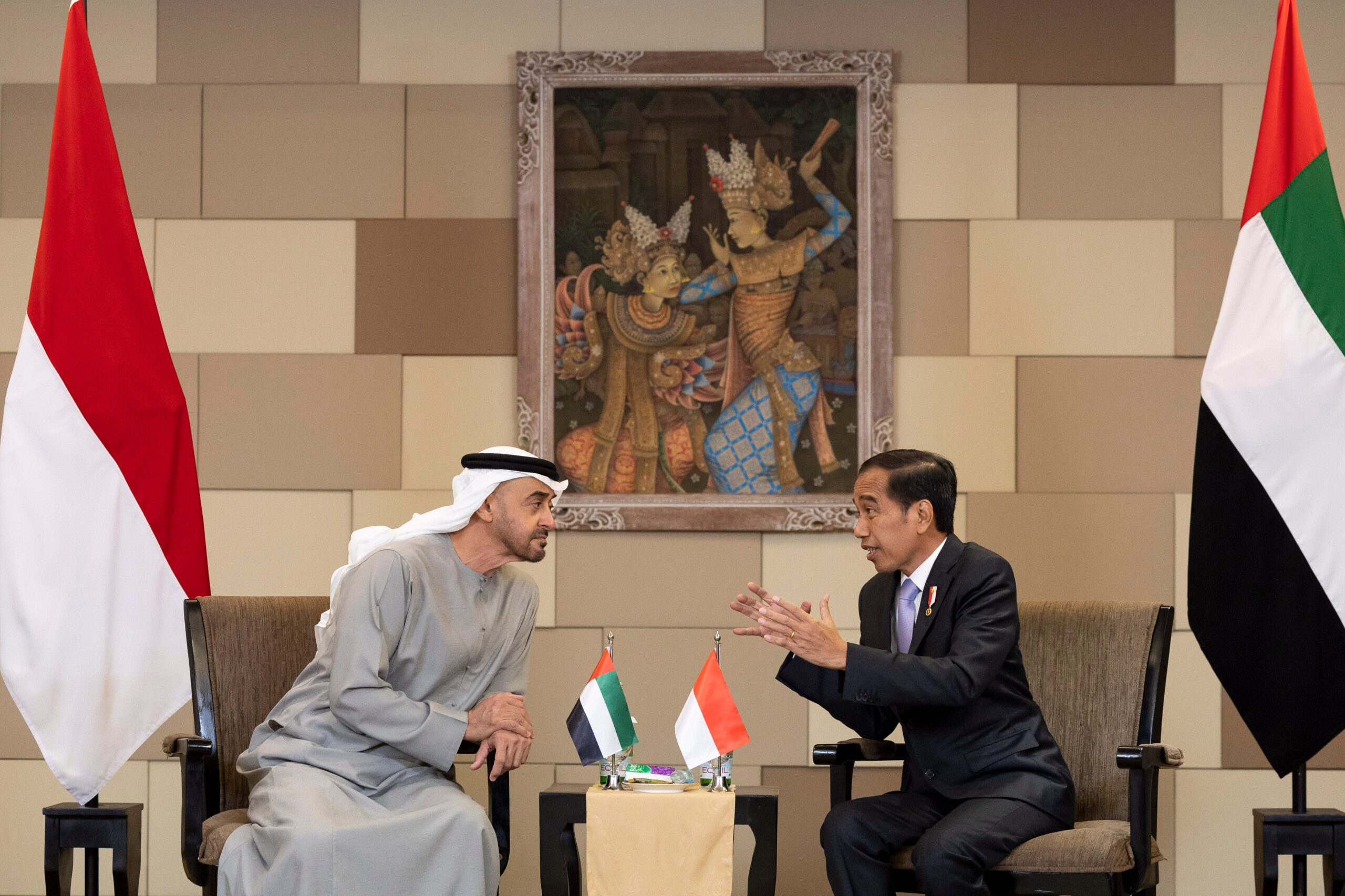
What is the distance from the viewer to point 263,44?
171 inches

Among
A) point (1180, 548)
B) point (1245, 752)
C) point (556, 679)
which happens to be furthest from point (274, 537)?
point (1245, 752)

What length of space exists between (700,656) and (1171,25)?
2.80 metres

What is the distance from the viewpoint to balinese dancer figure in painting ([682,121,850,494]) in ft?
13.8

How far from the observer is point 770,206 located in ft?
13.9

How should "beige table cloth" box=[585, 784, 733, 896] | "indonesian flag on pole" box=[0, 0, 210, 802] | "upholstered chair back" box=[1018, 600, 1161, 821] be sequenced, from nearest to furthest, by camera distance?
"beige table cloth" box=[585, 784, 733, 896]
"indonesian flag on pole" box=[0, 0, 210, 802]
"upholstered chair back" box=[1018, 600, 1161, 821]

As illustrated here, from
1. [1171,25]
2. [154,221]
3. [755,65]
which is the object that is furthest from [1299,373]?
[154,221]

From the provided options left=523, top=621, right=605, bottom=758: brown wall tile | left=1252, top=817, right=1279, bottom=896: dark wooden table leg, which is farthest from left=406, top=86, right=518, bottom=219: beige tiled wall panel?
left=1252, top=817, right=1279, bottom=896: dark wooden table leg

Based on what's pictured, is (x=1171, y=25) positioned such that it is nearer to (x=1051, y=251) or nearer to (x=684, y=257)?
(x=1051, y=251)

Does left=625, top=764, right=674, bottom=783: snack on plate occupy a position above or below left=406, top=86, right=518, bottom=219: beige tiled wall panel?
below

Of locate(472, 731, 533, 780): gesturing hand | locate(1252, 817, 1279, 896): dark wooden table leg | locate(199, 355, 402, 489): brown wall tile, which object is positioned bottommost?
locate(1252, 817, 1279, 896): dark wooden table leg

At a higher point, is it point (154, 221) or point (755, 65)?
point (755, 65)

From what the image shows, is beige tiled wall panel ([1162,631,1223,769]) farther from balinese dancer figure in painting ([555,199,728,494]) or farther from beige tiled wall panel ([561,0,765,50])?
beige tiled wall panel ([561,0,765,50])

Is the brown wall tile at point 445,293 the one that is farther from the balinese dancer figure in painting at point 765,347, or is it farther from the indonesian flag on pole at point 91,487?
the indonesian flag on pole at point 91,487

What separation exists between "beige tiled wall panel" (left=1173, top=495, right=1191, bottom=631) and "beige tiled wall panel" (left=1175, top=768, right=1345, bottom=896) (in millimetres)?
571
